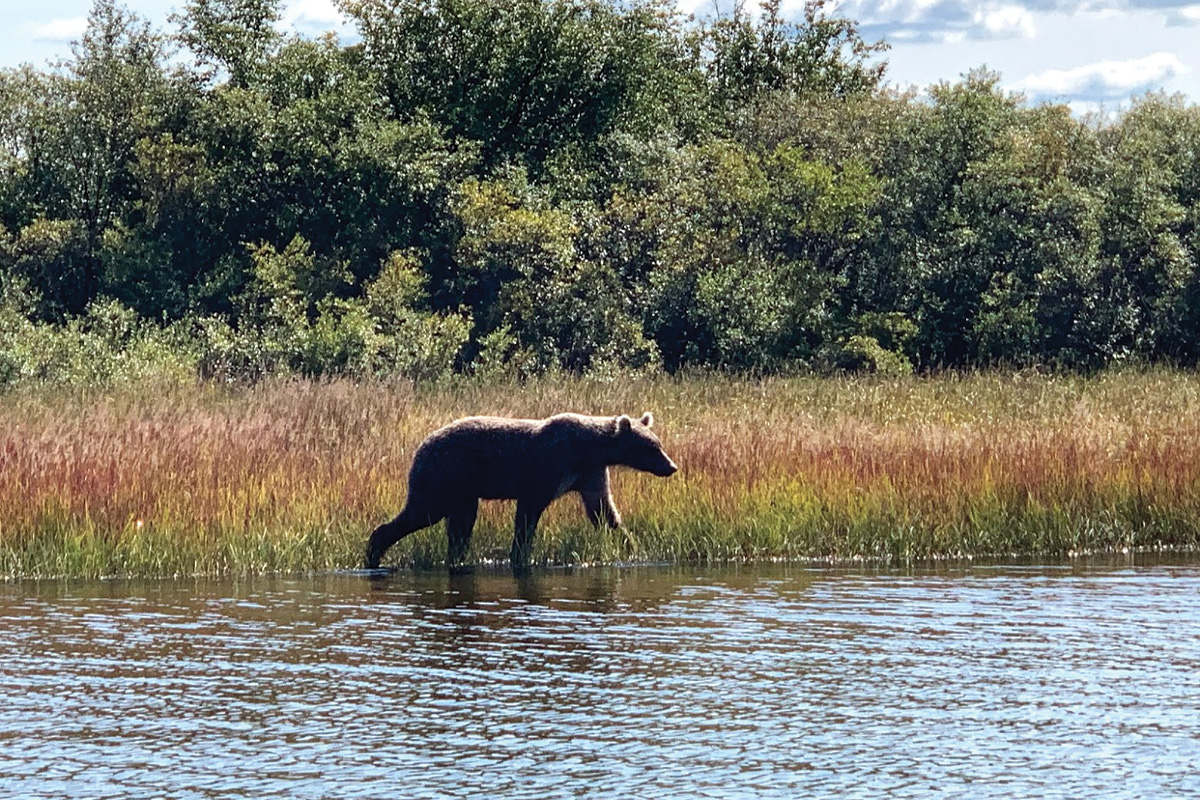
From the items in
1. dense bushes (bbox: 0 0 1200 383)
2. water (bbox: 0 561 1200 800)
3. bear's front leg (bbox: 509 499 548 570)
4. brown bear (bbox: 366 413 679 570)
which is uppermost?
dense bushes (bbox: 0 0 1200 383)

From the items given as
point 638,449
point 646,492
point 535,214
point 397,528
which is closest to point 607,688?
point 397,528

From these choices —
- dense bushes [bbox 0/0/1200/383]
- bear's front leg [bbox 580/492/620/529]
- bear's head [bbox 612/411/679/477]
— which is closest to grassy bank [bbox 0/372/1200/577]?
bear's front leg [bbox 580/492/620/529]

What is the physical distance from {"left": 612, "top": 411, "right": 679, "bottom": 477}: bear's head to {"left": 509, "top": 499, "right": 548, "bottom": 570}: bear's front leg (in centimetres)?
90

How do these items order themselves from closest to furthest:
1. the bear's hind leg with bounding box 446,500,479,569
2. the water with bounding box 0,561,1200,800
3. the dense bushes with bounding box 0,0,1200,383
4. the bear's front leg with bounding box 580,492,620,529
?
1. the water with bounding box 0,561,1200,800
2. the bear's hind leg with bounding box 446,500,479,569
3. the bear's front leg with bounding box 580,492,620,529
4. the dense bushes with bounding box 0,0,1200,383

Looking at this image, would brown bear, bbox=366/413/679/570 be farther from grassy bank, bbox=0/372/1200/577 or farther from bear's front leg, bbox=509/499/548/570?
grassy bank, bbox=0/372/1200/577

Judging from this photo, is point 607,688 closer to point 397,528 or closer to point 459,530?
point 397,528

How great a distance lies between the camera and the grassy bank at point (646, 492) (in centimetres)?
1484

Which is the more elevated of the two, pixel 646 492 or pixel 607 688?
pixel 646 492

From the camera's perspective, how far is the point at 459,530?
1511 cm

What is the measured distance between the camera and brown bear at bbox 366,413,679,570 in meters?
14.8

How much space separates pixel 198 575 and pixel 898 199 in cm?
2167

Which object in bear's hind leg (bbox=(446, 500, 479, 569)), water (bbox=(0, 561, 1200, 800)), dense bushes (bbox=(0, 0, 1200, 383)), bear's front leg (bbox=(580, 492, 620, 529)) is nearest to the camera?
water (bbox=(0, 561, 1200, 800))

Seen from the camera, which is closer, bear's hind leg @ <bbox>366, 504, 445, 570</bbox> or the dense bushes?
bear's hind leg @ <bbox>366, 504, 445, 570</bbox>

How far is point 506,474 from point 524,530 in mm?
524
